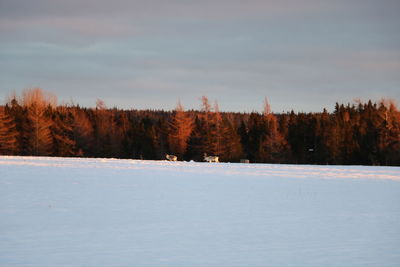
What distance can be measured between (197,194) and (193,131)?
55.3m

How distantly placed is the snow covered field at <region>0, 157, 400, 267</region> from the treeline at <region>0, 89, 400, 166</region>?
1962 inches

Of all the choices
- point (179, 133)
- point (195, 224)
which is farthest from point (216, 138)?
point (195, 224)

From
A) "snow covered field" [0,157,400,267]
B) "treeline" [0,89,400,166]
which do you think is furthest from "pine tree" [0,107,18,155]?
"snow covered field" [0,157,400,267]

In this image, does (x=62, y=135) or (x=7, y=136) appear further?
(x=62, y=135)

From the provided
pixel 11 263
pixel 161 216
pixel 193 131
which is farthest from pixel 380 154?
pixel 11 263

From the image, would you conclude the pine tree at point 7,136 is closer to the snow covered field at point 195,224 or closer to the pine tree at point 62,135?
the pine tree at point 62,135

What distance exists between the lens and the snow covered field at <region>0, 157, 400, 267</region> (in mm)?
9469

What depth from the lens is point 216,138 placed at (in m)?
72.6

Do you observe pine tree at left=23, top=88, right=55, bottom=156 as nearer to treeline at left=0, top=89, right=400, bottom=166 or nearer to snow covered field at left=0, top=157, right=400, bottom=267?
treeline at left=0, top=89, right=400, bottom=166

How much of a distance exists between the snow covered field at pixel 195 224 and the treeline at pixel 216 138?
49.8 metres

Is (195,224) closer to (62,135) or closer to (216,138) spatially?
(216,138)

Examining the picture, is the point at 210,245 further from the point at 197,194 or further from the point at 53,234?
the point at 197,194

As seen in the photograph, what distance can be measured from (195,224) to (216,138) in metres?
59.7

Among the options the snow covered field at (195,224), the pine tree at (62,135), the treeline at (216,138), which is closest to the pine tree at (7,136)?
the treeline at (216,138)
